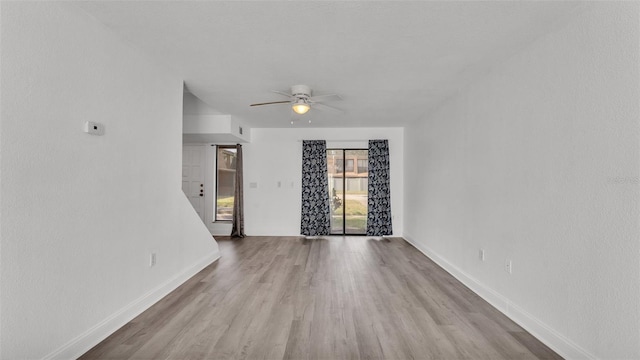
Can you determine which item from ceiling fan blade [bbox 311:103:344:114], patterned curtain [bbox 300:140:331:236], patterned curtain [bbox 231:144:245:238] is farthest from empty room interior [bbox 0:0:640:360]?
patterned curtain [bbox 300:140:331:236]

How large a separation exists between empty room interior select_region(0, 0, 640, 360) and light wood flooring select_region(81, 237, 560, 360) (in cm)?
2

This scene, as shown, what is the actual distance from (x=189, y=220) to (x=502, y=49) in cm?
379

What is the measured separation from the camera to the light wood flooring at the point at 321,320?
2.07 m

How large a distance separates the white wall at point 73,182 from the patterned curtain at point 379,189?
4.42 m

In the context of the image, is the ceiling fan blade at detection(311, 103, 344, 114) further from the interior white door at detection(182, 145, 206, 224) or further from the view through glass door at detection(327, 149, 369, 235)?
the interior white door at detection(182, 145, 206, 224)

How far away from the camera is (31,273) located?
1.74m

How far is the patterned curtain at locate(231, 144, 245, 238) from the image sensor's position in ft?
21.1

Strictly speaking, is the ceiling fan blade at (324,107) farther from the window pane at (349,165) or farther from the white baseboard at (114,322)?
the white baseboard at (114,322)

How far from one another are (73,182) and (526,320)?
3.57 m

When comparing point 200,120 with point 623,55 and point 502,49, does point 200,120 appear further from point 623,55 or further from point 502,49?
point 623,55

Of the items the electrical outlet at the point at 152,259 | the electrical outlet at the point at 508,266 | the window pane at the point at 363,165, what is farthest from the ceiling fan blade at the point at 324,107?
the electrical outlet at the point at 508,266

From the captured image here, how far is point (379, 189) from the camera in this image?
6508 millimetres

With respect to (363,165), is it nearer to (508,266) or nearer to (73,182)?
(508,266)

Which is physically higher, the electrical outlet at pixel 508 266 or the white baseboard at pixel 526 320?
the electrical outlet at pixel 508 266
